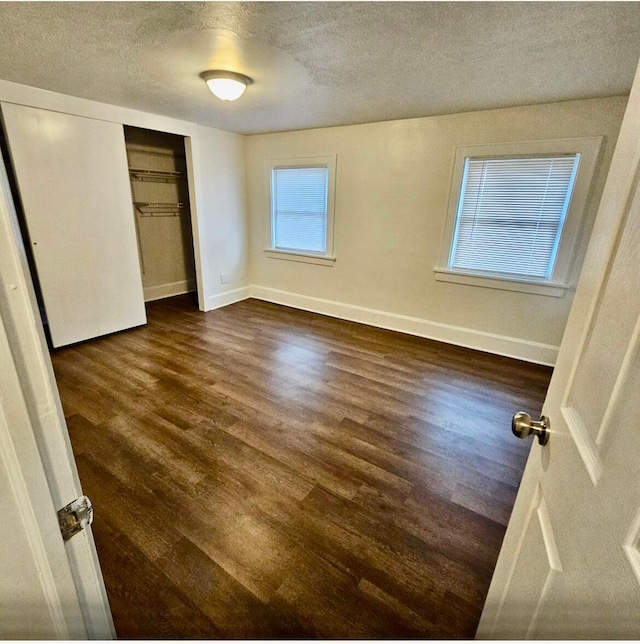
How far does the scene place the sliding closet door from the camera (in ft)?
9.32

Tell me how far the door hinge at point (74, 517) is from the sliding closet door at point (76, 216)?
331cm

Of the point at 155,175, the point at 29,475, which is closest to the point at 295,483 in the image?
the point at 29,475

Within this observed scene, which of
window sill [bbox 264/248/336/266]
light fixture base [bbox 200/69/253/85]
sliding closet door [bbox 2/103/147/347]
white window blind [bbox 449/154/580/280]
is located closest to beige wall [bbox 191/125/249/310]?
window sill [bbox 264/248/336/266]

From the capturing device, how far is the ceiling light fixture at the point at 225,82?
232 cm

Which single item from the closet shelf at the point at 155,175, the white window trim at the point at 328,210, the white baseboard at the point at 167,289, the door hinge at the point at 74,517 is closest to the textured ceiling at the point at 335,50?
the white window trim at the point at 328,210

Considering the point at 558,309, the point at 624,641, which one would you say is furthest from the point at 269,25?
the point at 558,309

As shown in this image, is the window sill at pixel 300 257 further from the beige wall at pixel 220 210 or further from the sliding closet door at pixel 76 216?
the sliding closet door at pixel 76 216

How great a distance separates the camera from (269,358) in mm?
3221

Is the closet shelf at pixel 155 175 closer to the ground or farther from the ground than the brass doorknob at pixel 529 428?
farther from the ground

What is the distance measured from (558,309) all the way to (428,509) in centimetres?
240

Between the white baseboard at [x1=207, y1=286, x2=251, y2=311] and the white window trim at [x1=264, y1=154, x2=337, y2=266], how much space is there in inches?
27.1

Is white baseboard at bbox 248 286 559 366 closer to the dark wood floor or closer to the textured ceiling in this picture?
the dark wood floor

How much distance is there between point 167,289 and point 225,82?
3548 mm

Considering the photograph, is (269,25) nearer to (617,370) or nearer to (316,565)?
(617,370)
